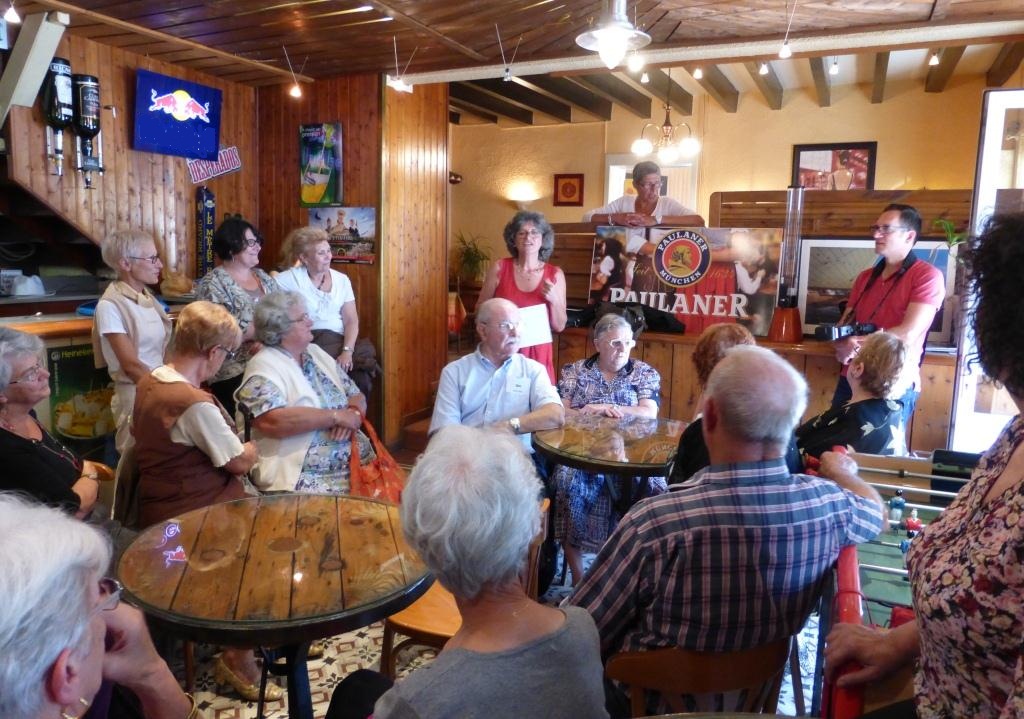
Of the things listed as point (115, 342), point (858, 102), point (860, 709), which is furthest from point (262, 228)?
point (858, 102)

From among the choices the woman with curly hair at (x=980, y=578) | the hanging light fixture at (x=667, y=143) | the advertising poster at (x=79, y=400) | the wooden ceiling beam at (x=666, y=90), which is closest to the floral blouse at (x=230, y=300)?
the advertising poster at (x=79, y=400)

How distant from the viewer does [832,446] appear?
2576 mm

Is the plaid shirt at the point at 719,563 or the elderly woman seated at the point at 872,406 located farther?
the elderly woman seated at the point at 872,406

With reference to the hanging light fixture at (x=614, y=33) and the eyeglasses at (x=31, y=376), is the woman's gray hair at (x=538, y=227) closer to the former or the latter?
the hanging light fixture at (x=614, y=33)

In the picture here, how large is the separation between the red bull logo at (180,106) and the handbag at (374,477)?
10.6ft

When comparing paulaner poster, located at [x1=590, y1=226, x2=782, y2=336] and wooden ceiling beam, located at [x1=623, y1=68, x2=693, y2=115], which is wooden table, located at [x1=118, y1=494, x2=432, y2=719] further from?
wooden ceiling beam, located at [x1=623, y1=68, x2=693, y2=115]

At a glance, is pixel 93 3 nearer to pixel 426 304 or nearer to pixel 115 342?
pixel 115 342

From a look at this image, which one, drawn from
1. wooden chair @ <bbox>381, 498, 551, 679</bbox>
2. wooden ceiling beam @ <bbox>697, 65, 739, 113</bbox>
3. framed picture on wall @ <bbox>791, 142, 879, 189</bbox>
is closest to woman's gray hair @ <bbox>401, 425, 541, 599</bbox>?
wooden chair @ <bbox>381, 498, 551, 679</bbox>

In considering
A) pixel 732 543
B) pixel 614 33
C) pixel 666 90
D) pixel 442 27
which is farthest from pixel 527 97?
pixel 732 543

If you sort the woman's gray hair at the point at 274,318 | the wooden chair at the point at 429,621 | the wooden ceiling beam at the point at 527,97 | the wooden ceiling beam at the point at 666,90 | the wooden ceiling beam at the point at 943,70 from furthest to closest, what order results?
the wooden ceiling beam at the point at 527,97 < the wooden ceiling beam at the point at 666,90 < the wooden ceiling beam at the point at 943,70 < the woman's gray hair at the point at 274,318 < the wooden chair at the point at 429,621

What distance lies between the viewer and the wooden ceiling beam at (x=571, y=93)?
7449 mm

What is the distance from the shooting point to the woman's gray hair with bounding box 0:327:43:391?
2.21 m

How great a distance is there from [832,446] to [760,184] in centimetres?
761

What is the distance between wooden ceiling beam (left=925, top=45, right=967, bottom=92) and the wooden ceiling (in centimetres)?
298
